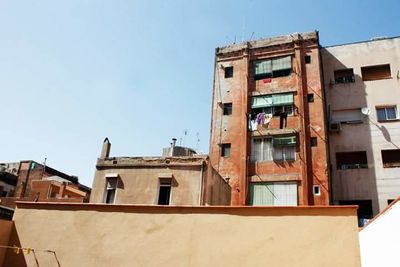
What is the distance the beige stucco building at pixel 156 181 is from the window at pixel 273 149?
19.4 feet

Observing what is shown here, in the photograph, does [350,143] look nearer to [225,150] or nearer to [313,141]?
[313,141]

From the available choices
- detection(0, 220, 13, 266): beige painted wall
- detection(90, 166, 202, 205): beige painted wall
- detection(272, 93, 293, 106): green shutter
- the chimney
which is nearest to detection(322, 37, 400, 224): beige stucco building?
detection(272, 93, 293, 106): green shutter

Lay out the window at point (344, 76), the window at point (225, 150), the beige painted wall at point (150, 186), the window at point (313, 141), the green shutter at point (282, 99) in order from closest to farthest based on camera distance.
A: 1. the beige painted wall at point (150, 186)
2. the window at point (313, 141)
3. the green shutter at point (282, 99)
4. the window at point (225, 150)
5. the window at point (344, 76)

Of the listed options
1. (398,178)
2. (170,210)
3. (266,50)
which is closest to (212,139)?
(266,50)

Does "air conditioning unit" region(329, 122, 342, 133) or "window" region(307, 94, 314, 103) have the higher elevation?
"window" region(307, 94, 314, 103)

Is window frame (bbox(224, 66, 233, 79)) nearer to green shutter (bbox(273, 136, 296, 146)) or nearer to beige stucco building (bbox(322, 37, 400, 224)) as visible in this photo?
green shutter (bbox(273, 136, 296, 146))

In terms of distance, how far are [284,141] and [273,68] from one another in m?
6.49

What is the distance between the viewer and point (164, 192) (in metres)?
20.1

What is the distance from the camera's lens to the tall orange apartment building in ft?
80.9

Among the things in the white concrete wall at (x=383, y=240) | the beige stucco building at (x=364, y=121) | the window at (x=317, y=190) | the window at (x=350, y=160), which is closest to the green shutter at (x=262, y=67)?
the beige stucco building at (x=364, y=121)

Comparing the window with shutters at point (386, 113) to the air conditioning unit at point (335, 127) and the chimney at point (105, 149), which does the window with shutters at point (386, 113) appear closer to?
the air conditioning unit at point (335, 127)

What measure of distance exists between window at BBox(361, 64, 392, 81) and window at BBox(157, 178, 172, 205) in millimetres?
17717

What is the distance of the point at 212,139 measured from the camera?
28047 millimetres

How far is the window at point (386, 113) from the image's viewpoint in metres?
25.6
